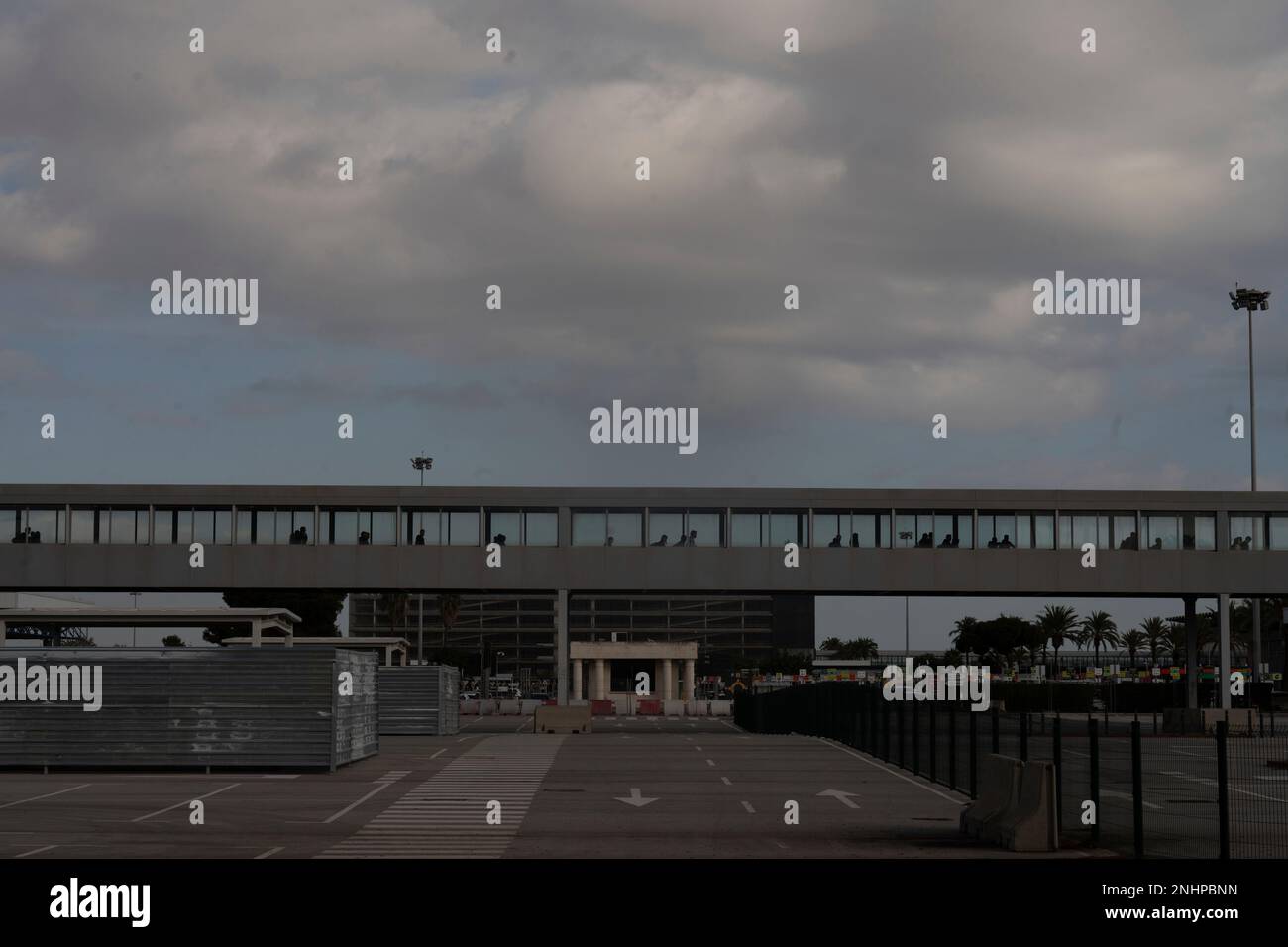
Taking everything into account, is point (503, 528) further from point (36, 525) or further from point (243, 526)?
point (36, 525)

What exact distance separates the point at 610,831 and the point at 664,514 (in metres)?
39.2

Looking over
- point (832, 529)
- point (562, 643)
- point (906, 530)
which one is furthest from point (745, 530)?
point (562, 643)

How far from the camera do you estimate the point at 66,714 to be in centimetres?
3434

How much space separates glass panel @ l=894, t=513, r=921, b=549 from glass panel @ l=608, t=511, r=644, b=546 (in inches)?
400

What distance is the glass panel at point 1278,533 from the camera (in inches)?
2505

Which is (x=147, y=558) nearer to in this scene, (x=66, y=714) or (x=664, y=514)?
(x=664, y=514)

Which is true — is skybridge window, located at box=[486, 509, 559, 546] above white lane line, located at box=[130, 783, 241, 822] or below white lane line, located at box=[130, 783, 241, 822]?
above

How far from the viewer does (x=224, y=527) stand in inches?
2399

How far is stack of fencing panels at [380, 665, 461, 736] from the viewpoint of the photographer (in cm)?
5141

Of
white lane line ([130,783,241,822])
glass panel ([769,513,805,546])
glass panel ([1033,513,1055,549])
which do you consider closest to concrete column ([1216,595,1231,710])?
glass panel ([1033,513,1055,549])

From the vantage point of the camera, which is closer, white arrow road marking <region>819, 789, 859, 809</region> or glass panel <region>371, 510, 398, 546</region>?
white arrow road marking <region>819, 789, 859, 809</region>

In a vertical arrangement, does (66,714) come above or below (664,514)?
below

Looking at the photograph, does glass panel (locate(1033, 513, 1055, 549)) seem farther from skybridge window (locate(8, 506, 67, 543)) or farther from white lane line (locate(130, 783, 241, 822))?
white lane line (locate(130, 783, 241, 822))
